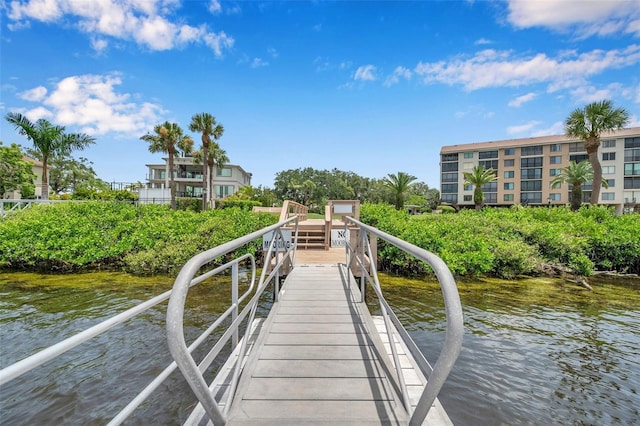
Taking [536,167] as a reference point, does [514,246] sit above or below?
below

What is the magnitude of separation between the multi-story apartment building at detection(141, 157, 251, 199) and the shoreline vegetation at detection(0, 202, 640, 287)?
3527 centimetres

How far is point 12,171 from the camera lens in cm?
3161

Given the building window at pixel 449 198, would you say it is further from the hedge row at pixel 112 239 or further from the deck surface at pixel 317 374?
the deck surface at pixel 317 374

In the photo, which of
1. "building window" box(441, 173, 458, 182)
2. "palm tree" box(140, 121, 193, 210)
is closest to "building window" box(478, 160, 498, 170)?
"building window" box(441, 173, 458, 182)

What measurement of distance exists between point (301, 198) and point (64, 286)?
5258 cm

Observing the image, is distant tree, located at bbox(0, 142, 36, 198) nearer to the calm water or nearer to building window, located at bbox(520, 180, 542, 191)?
the calm water

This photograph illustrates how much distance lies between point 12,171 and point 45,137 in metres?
9.82

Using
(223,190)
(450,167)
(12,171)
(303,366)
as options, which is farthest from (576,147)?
(12,171)

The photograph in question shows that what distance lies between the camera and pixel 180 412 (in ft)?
12.2

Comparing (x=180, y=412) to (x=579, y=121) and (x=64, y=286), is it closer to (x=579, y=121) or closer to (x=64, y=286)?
(x=64, y=286)

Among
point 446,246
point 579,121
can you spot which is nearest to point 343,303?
point 446,246

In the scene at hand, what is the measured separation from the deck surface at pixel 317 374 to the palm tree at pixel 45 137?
95.1 feet

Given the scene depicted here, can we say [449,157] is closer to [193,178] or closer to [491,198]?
[491,198]

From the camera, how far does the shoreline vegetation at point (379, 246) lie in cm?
1032
